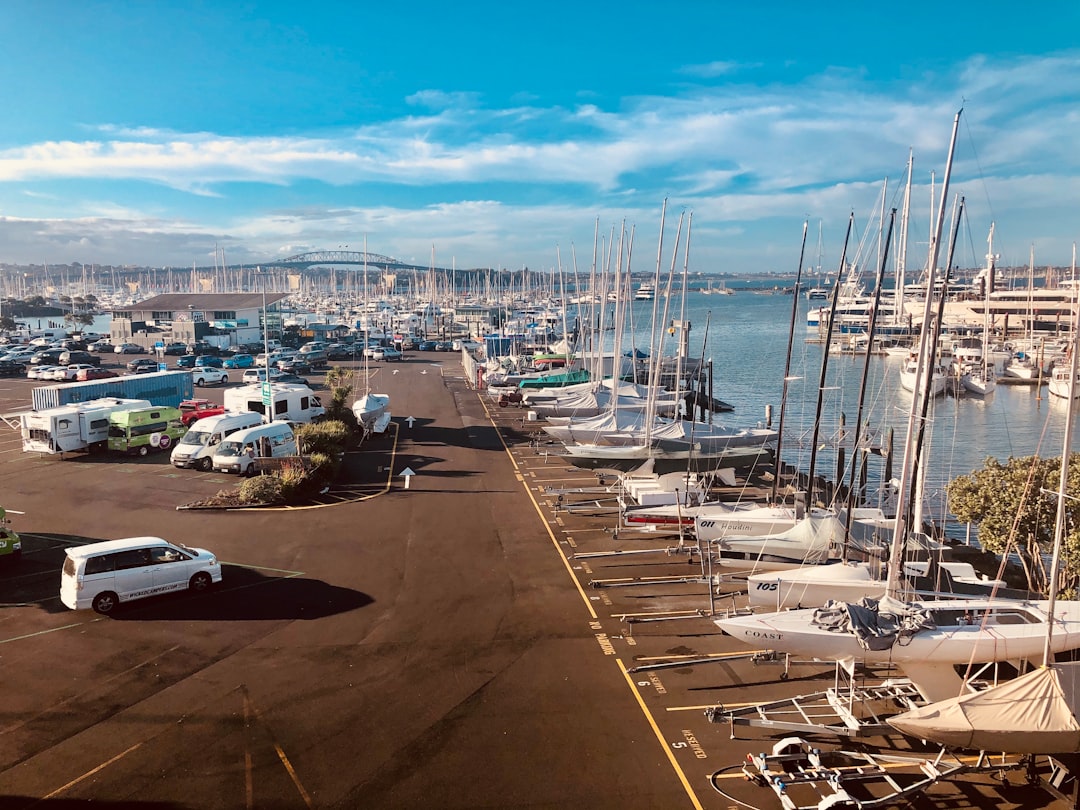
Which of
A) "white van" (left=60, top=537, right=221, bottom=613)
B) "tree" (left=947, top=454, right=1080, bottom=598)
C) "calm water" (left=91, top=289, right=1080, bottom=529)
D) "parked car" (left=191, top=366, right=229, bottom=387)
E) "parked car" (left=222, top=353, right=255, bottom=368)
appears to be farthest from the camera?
"parked car" (left=222, top=353, right=255, bottom=368)

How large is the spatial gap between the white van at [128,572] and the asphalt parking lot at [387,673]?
0.36 metres

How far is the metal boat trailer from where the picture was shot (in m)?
9.72

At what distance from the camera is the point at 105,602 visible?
15.5 m

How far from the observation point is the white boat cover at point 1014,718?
9.74 metres

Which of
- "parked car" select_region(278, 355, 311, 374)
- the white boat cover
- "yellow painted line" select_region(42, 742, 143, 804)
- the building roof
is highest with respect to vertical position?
the building roof

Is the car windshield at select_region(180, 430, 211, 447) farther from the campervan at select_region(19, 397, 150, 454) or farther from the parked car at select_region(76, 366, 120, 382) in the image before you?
the parked car at select_region(76, 366, 120, 382)

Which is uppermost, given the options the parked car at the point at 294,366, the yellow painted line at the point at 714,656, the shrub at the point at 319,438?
the shrub at the point at 319,438

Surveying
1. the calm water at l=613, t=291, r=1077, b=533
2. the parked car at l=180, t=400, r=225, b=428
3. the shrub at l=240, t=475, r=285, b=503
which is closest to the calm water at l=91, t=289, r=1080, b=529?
the calm water at l=613, t=291, r=1077, b=533

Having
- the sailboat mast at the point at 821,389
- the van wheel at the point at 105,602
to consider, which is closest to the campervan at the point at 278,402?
the van wheel at the point at 105,602

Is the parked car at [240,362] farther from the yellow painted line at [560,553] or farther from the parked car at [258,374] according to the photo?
the yellow painted line at [560,553]

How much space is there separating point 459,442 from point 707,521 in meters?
17.4

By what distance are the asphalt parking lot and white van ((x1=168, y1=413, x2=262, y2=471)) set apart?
5591 millimetres

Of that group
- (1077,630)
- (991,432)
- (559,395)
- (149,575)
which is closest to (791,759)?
(1077,630)

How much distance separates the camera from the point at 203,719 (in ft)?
38.0
